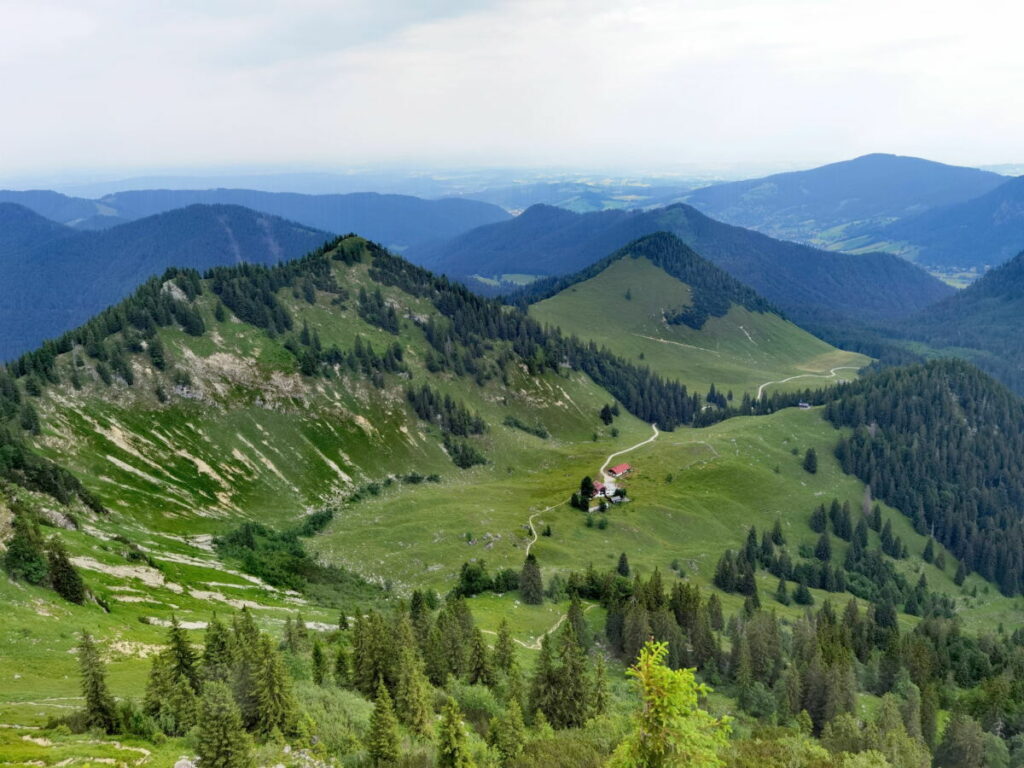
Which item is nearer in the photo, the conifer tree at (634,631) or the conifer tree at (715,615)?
the conifer tree at (634,631)

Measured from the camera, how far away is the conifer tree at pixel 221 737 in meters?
35.5

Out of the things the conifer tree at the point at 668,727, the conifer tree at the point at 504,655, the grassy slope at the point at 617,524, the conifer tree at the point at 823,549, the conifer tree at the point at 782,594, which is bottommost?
the conifer tree at the point at 823,549

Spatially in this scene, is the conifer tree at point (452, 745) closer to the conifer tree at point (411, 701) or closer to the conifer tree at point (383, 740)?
the conifer tree at point (383, 740)

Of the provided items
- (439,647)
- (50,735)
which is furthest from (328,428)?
(50,735)

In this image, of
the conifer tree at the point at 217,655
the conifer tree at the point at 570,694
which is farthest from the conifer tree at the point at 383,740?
the conifer tree at the point at 570,694

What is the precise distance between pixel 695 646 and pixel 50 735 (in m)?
79.4

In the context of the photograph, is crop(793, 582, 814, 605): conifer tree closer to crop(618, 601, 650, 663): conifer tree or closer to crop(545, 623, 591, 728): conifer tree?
crop(618, 601, 650, 663): conifer tree

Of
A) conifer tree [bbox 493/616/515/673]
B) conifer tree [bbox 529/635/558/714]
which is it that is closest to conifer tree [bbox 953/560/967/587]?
conifer tree [bbox 493/616/515/673]

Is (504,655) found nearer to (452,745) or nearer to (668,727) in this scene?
(452,745)

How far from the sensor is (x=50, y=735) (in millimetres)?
38125

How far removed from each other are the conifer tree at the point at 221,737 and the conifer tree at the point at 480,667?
34.8 metres

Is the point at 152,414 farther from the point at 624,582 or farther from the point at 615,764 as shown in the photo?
the point at 615,764

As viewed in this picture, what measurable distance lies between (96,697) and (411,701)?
23249 mm

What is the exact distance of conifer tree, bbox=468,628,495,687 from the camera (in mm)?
68500
